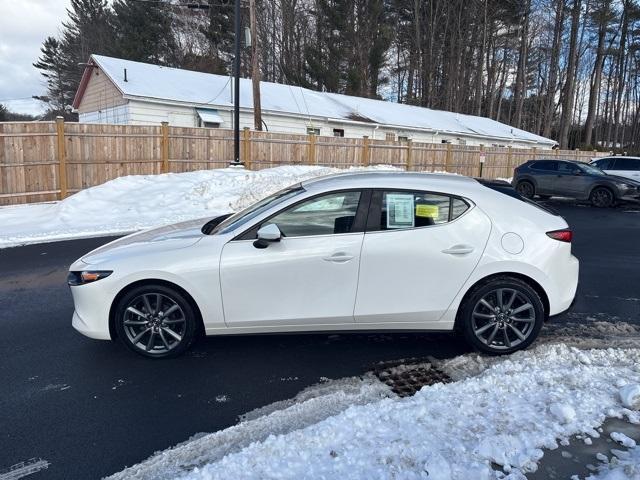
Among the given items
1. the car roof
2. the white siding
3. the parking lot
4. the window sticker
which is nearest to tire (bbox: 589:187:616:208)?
the parking lot

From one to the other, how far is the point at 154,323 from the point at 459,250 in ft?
8.40

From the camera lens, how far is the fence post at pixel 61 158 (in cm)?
1368

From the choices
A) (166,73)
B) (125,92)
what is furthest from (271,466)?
(166,73)

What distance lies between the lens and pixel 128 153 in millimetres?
15328

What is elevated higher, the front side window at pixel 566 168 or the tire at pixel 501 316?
the front side window at pixel 566 168

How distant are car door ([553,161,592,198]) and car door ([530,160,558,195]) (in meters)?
0.14

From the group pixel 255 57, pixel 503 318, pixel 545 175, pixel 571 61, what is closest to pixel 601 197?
pixel 545 175

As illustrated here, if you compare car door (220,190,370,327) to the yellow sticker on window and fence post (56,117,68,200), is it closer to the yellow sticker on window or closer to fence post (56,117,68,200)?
the yellow sticker on window

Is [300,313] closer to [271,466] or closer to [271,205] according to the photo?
[271,205]

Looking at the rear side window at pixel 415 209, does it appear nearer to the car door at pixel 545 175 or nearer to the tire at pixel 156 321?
the tire at pixel 156 321

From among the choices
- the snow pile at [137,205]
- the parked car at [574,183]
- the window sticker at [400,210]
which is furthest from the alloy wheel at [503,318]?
the parked car at [574,183]

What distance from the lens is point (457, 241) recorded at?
4074 mm

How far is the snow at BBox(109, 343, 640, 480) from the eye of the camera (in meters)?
2.62

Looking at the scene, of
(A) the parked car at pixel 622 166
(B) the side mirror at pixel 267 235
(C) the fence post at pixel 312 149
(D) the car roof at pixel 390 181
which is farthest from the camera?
(C) the fence post at pixel 312 149
